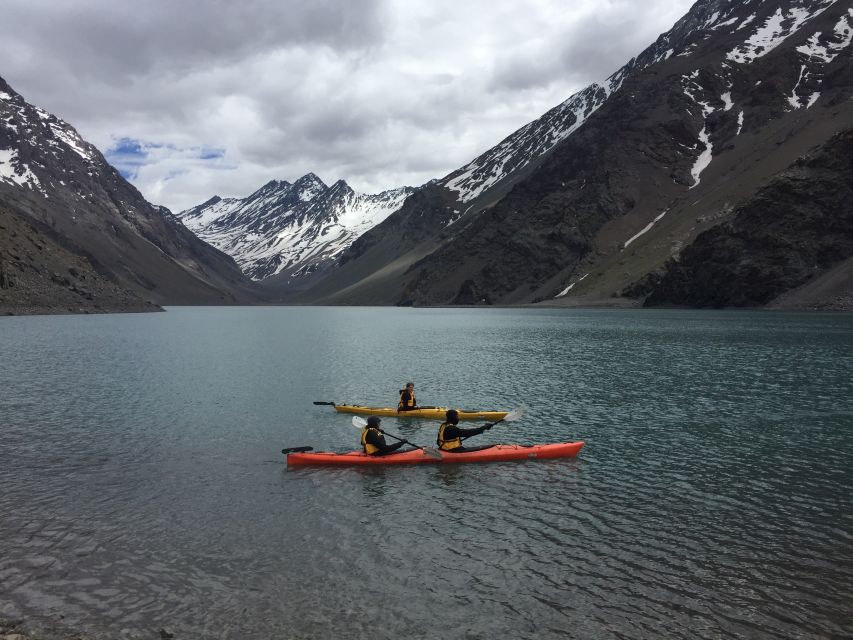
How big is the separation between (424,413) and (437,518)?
15168 mm

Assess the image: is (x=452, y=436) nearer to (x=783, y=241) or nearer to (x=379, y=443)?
(x=379, y=443)

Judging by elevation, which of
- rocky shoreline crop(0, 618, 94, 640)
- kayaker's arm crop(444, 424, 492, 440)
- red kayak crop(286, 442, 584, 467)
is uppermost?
kayaker's arm crop(444, 424, 492, 440)

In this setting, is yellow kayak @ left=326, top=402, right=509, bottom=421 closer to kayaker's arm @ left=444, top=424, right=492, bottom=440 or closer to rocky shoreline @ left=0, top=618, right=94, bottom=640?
kayaker's arm @ left=444, top=424, right=492, bottom=440

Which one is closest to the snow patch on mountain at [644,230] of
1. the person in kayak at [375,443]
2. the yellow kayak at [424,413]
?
the yellow kayak at [424,413]

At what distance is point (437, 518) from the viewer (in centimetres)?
1808

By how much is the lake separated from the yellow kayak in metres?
0.81

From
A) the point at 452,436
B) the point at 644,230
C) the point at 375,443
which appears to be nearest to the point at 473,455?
the point at 452,436

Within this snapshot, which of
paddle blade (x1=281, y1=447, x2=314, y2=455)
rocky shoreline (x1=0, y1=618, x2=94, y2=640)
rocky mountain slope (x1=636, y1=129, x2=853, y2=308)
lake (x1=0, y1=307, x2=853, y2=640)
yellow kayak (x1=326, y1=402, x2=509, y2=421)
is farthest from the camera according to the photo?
rocky mountain slope (x1=636, y1=129, x2=853, y2=308)

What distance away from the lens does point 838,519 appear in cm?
1712

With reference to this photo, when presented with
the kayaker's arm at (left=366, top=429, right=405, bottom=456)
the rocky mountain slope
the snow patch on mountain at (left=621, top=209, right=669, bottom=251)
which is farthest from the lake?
the snow patch on mountain at (left=621, top=209, right=669, bottom=251)

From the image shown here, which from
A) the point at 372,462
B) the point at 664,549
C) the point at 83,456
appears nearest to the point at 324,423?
the point at 372,462

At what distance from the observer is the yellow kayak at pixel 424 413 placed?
105 ft

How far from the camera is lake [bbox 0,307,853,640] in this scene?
1248cm

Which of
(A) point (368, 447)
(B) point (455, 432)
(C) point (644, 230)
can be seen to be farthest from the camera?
(C) point (644, 230)
